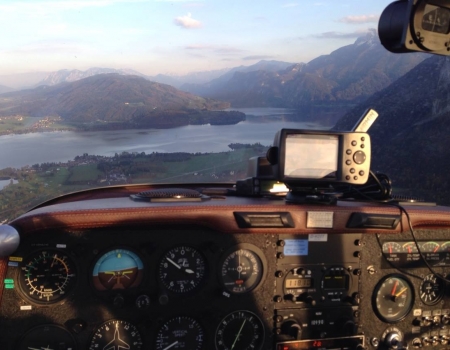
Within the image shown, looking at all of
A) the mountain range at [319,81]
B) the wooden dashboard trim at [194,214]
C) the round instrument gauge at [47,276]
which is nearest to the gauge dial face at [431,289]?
the wooden dashboard trim at [194,214]

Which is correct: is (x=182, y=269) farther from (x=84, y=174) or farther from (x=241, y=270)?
(x=84, y=174)

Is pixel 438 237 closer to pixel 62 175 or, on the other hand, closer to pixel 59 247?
pixel 59 247

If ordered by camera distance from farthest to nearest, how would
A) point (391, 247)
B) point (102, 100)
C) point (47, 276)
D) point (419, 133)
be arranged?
point (102, 100), point (419, 133), point (391, 247), point (47, 276)

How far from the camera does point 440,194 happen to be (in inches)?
193

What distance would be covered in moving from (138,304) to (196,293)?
0.37 m

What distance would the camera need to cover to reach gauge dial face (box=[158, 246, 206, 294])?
3.21 m

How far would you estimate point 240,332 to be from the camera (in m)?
3.39

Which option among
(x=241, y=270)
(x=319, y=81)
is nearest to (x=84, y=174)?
(x=241, y=270)

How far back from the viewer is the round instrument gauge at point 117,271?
Answer: 10.2 ft

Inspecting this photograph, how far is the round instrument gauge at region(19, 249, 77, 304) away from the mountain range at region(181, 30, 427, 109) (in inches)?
189

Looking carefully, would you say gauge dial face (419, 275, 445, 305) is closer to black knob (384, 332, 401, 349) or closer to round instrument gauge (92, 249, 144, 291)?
black knob (384, 332, 401, 349)

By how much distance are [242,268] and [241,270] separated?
14mm

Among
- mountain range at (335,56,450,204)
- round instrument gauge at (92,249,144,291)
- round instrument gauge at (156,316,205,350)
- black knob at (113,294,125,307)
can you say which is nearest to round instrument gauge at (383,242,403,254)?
round instrument gauge at (156,316,205,350)

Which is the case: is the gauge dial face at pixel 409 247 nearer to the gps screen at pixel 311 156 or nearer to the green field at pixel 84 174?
the gps screen at pixel 311 156
